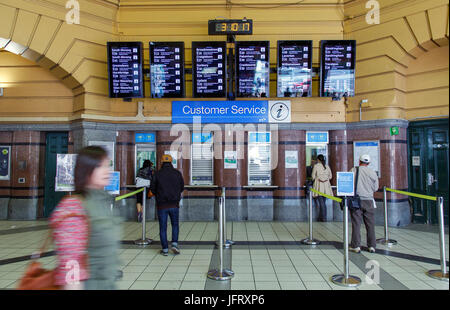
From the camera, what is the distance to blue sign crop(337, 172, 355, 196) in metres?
5.02

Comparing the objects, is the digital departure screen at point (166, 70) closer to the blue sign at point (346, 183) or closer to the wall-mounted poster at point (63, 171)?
the wall-mounted poster at point (63, 171)

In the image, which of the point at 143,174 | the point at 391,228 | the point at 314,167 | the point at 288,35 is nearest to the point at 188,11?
the point at 288,35

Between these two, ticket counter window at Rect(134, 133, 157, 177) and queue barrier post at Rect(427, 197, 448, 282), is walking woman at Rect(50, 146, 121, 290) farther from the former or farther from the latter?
ticket counter window at Rect(134, 133, 157, 177)

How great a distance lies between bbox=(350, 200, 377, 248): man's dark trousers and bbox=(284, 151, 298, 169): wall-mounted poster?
2.68 metres

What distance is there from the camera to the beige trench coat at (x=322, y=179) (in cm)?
737

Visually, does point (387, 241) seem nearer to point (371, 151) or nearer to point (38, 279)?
point (371, 151)

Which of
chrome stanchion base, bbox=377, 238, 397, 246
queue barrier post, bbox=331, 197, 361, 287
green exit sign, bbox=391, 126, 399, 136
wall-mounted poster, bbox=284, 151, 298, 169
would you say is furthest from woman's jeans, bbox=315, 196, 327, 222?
queue barrier post, bbox=331, 197, 361, 287

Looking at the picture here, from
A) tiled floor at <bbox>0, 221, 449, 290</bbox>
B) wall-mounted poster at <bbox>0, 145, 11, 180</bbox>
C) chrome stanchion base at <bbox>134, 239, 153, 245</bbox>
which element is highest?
wall-mounted poster at <bbox>0, 145, 11, 180</bbox>

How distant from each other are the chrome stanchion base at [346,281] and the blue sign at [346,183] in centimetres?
150

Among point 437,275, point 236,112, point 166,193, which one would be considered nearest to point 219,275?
point 166,193

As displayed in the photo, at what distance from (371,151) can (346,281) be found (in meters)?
4.33

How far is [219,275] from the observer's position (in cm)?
412
